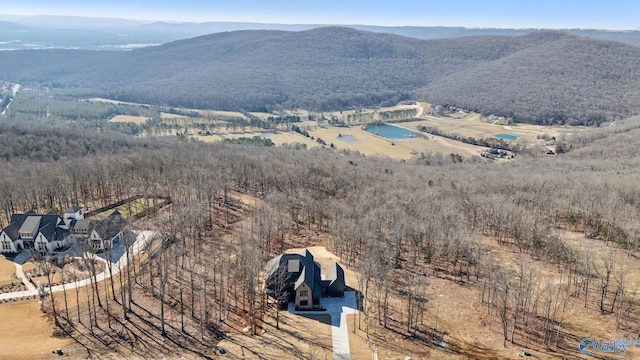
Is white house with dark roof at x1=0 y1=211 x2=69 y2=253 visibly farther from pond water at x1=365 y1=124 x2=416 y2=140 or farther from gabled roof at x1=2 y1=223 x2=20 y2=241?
pond water at x1=365 y1=124 x2=416 y2=140

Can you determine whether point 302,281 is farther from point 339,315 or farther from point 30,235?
point 30,235

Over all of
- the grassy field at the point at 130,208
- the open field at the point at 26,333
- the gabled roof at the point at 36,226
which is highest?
the gabled roof at the point at 36,226

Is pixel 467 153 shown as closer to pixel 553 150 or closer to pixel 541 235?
pixel 553 150

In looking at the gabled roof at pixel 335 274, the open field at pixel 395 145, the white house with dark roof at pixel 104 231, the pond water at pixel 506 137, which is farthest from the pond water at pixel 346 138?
the gabled roof at pixel 335 274

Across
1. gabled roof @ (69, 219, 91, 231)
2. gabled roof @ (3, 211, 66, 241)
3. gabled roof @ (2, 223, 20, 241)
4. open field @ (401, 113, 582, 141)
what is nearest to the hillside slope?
open field @ (401, 113, 582, 141)

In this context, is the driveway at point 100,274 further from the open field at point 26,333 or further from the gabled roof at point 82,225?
the gabled roof at point 82,225

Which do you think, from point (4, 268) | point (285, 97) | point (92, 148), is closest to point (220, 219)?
point (4, 268)
